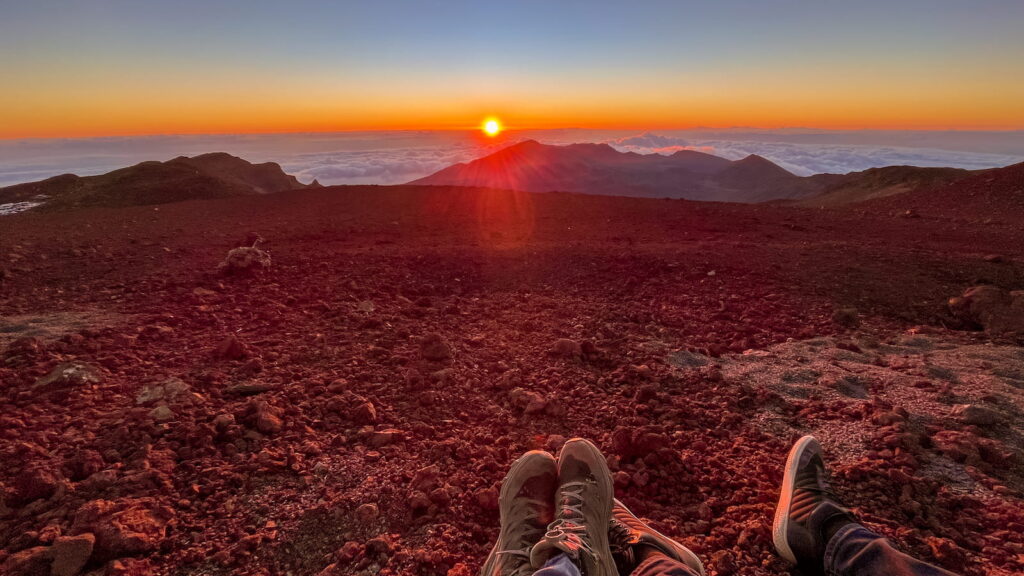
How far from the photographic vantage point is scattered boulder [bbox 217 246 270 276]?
18.7 feet

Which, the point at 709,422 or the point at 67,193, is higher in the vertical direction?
the point at 67,193

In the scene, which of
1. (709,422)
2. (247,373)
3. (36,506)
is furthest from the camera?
(247,373)

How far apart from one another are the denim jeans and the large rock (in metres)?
3.54

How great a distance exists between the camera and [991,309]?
4.22m

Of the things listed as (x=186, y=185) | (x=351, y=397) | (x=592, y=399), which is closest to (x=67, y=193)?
(x=186, y=185)

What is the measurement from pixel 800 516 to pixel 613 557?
84 cm

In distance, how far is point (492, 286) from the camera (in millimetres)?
5684

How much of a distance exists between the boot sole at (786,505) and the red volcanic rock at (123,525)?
8.70ft

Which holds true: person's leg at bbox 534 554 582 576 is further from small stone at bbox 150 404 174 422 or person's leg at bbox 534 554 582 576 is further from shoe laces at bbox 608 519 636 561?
small stone at bbox 150 404 174 422

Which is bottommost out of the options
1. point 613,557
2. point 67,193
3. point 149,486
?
point 613,557

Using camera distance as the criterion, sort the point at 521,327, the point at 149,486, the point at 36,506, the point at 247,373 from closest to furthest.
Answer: the point at 36,506 → the point at 149,486 → the point at 247,373 → the point at 521,327

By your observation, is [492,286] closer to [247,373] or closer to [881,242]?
[247,373]

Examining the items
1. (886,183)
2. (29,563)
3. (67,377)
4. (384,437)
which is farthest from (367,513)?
(886,183)

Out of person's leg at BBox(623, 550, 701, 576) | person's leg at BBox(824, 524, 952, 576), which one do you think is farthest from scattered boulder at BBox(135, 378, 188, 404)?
person's leg at BBox(824, 524, 952, 576)
